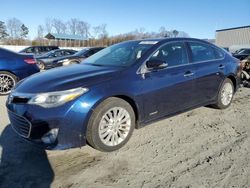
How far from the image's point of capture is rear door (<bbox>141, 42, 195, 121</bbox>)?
14.3 ft

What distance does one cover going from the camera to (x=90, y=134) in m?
3.74

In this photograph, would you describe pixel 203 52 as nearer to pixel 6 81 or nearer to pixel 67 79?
pixel 67 79

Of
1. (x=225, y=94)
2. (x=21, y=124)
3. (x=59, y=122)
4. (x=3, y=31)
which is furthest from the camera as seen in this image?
(x=3, y=31)

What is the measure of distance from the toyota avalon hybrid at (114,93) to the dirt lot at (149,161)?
277mm

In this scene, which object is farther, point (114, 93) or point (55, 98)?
point (114, 93)

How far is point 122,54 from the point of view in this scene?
489cm

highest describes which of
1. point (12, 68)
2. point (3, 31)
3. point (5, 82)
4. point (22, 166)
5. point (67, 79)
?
point (3, 31)

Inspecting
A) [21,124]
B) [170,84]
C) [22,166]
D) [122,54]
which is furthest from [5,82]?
[170,84]

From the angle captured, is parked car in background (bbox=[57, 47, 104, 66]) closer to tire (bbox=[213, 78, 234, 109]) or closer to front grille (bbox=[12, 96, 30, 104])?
tire (bbox=[213, 78, 234, 109])

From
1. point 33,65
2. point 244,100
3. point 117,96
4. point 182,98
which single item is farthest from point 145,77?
point 33,65

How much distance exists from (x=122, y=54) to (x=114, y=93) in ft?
3.91

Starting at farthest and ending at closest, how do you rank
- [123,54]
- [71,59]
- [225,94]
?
[71,59], [225,94], [123,54]

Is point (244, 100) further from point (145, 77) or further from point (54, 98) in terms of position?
point (54, 98)

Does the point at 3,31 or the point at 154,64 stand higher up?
the point at 3,31
